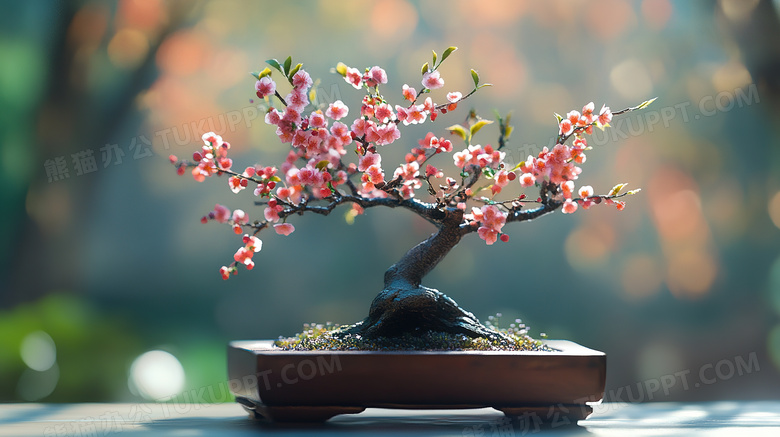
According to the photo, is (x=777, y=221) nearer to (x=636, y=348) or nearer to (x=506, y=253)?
(x=636, y=348)

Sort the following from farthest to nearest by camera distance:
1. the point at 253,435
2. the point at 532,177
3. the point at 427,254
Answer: the point at 427,254 → the point at 532,177 → the point at 253,435

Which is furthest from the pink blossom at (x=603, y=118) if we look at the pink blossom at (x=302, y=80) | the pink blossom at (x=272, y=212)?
the pink blossom at (x=272, y=212)

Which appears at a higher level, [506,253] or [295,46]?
[295,46]

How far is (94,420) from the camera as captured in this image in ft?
7.17

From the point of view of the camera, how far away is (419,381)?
1954 millimetres

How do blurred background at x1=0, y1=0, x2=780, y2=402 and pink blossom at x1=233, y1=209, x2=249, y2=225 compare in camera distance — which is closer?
pink blossom at x1=233, y1=209, x2=249, y2=225

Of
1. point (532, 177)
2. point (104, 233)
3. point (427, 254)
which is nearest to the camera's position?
point (532, 177)

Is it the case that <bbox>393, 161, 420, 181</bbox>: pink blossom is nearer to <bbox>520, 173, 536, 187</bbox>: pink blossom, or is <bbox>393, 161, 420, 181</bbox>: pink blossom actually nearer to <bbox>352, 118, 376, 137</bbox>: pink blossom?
<bbox>352, 118, 376, 137</bbox>: pink blossom

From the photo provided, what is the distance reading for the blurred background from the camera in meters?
3.32

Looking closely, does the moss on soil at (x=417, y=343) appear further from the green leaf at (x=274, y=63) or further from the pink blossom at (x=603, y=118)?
the green leaf at (x=274, y=63)

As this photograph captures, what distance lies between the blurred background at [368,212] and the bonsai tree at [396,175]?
1.14 metres

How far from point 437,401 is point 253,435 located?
45 cm

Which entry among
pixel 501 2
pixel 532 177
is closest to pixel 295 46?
pixel 501 2

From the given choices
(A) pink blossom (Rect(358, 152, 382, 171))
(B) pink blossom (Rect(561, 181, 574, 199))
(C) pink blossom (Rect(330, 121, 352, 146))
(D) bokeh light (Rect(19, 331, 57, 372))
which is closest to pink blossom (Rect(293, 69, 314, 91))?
(C) pink blossom (Rect(330, 121, 352, 146))
